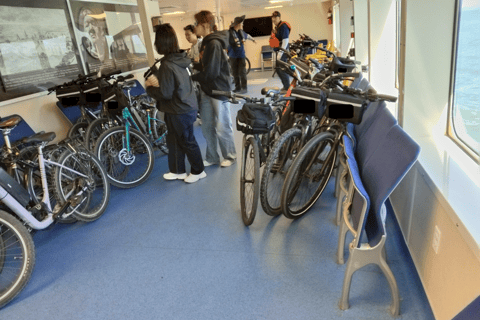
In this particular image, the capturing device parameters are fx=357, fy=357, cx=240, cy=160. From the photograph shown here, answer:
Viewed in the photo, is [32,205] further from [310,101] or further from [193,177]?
[310,101]

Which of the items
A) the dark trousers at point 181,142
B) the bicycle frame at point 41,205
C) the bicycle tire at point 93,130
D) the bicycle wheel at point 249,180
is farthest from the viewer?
the bicycle tire at point 93,130

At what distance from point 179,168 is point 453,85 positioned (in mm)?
2480

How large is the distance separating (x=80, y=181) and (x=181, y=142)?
37.1 inches

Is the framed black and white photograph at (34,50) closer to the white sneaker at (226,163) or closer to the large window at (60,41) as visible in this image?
the large window at (60,41)

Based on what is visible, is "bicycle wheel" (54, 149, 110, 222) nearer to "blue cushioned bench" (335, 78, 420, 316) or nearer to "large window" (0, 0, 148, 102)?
"large window" (0, 0, 148, 102)

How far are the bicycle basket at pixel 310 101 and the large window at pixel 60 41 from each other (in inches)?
112

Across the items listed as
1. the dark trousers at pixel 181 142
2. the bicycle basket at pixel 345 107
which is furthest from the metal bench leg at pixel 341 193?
the dark trousers at pixel 181 142

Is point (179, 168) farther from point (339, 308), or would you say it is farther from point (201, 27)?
point (339, 308)

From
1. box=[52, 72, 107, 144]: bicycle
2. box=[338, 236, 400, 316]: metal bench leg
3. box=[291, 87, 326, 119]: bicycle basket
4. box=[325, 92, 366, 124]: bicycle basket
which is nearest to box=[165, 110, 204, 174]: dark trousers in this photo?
box=[52, 72, 107, 144]: bicycle

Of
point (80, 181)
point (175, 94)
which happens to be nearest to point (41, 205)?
A: point (80, 181)

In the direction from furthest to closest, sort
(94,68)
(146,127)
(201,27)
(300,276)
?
(94,68) < (146,127) < (201,27) < (300,276)

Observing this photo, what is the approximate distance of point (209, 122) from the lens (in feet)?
12.4

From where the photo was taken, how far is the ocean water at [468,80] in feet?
6.56

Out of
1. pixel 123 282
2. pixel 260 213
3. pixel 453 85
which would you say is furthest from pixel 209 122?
pixel 453 85
